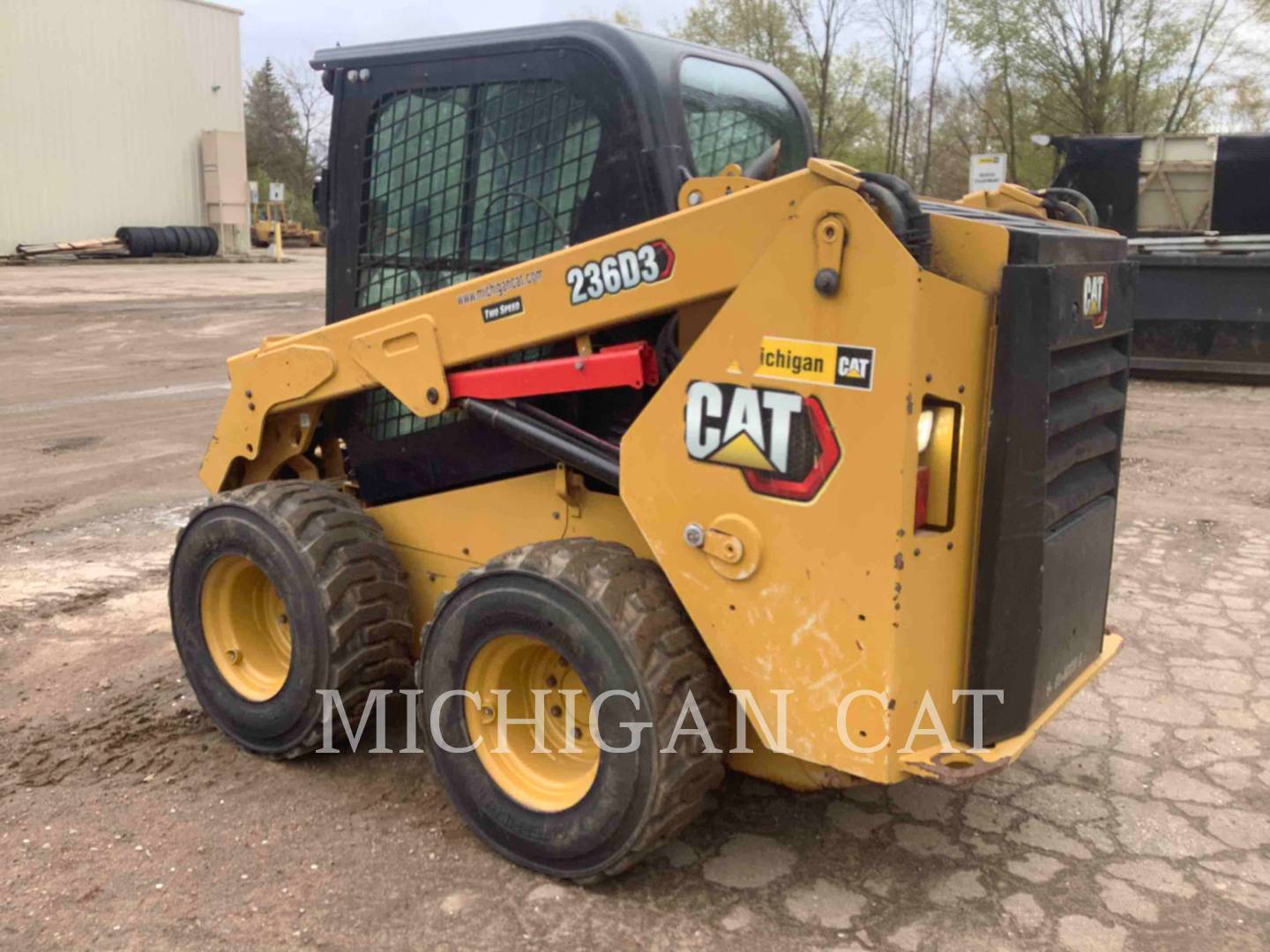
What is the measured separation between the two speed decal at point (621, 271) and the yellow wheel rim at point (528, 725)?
0.93 metres

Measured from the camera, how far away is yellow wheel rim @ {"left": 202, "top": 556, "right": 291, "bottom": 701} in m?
3.96

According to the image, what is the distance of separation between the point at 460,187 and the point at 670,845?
2.02 meters

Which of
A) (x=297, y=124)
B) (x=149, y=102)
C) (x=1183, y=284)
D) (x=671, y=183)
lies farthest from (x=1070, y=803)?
(x=297, y=124)

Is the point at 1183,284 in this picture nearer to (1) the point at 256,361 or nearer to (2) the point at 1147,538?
(2) the point at 1147,538

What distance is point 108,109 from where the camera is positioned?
31.0 m

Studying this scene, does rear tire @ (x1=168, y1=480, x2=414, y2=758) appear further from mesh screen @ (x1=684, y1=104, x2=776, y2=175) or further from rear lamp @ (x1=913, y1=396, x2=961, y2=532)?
rear lamp @ (x1=913, y1=396, x2=961, y2=532)

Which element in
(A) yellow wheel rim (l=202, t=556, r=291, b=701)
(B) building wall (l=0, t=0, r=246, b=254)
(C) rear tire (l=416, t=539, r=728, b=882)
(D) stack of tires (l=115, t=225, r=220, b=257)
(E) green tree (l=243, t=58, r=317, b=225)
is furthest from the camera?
(E) green tree (l=243, t=58, r=317, b=225)

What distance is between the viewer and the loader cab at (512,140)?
3307 millimetres

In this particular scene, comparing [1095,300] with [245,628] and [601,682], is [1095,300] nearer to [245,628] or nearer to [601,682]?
[601,682]

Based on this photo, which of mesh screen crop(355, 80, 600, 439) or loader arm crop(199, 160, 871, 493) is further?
mesh screen crop(355, 80, 600, 439)

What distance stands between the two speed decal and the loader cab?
0.88ft

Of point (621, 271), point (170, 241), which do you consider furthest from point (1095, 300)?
point (170, 241)

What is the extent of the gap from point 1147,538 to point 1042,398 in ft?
13.9

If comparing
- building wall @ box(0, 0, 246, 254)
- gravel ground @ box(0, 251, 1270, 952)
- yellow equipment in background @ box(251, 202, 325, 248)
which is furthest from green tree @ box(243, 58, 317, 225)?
gravel ground @ box(0, 251, 1270, 952)
